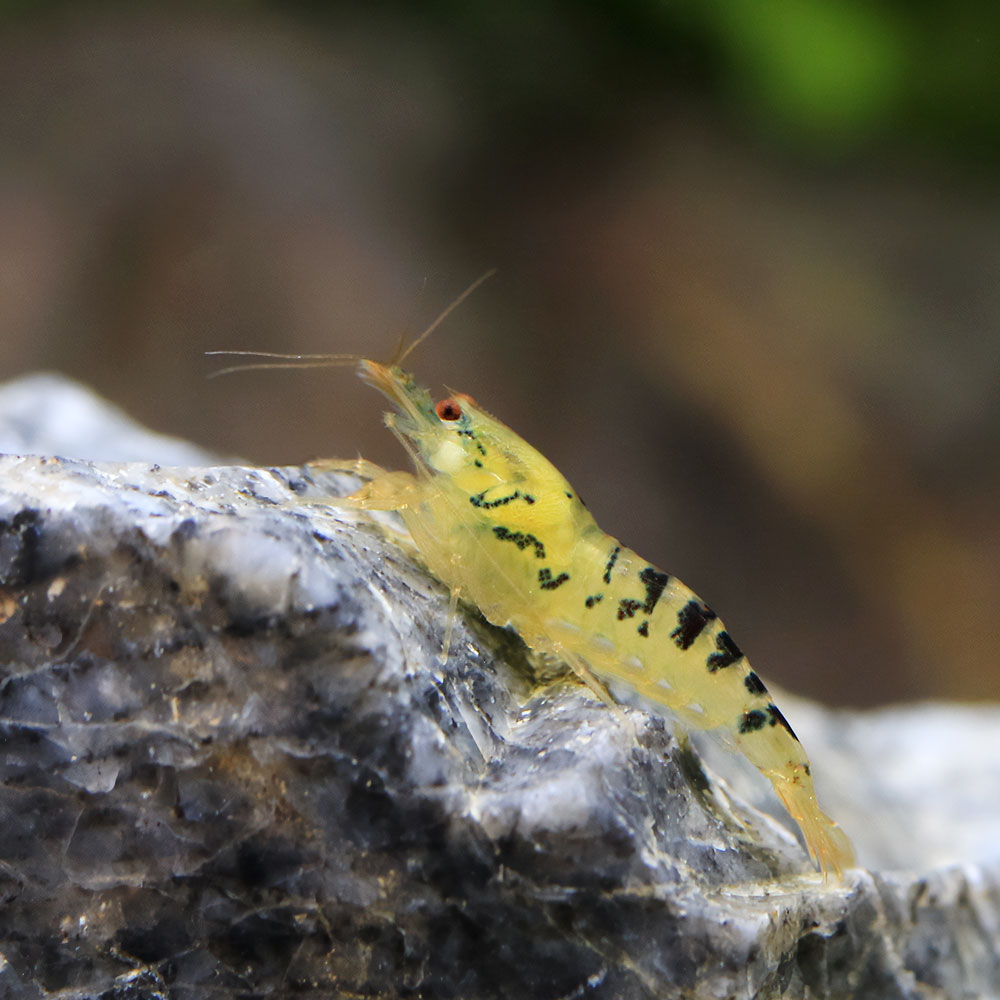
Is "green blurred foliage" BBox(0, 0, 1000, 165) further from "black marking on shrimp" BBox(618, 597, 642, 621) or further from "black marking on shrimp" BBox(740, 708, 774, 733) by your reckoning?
"black marking on shrimp" BBox(740, 708, 774, 733)

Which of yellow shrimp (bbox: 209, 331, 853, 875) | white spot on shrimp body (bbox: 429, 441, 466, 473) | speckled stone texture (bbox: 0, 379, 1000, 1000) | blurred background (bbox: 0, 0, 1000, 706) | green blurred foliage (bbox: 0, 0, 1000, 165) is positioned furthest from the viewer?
blurred background (bbox: 0, 0, 1000, 706)

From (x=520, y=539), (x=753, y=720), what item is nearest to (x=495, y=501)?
(x=520, y=539)

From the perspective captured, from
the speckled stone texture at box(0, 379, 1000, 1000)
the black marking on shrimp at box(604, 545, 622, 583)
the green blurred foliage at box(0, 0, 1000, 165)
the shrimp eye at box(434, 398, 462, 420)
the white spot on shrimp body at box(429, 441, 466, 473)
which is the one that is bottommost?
the speckled stone texture at box(0, 379, 1000, 1000)

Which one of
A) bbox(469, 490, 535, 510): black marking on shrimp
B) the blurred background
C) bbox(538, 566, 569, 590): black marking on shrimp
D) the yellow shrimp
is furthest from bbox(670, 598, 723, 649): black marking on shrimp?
the blurred background

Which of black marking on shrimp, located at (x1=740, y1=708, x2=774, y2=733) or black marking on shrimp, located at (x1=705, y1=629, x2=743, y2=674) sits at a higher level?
black marking on shrimp, located at (x1=705, y1=629, x2=743, y2=674)

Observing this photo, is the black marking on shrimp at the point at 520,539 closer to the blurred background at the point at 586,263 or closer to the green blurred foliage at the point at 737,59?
the blurred background at the point at 586,263

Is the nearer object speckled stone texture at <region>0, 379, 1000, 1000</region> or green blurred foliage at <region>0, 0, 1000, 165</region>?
speckled stone texture at <region>0, 379, 1000, 1000</region>

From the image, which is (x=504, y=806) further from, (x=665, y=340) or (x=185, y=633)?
(x=665, y=340)

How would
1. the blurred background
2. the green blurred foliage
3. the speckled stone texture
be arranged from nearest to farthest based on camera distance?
1. the speckled stone texture
2. the green blurred foliage
3. the blurred background

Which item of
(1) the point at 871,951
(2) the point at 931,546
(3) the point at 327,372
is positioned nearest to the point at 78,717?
(1) the point at 871,951
